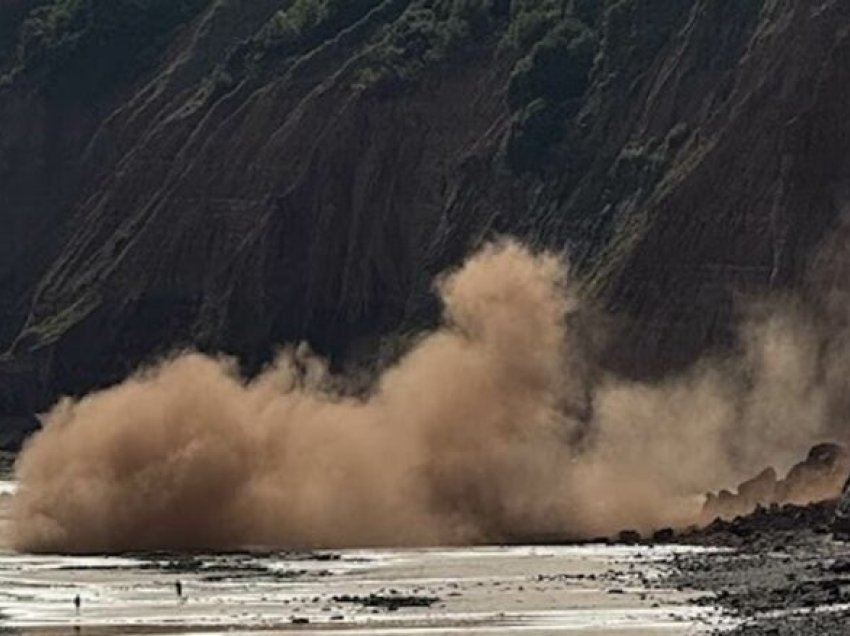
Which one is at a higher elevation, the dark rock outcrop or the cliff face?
the cliff face

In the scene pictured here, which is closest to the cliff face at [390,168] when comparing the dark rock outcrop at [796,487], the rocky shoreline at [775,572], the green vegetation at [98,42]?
the green vegetation at [98,42]

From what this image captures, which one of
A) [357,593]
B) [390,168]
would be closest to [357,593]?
[357,593]

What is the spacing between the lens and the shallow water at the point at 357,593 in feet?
157

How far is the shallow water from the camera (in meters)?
47.9

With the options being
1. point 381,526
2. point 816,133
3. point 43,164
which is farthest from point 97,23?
point 381,526

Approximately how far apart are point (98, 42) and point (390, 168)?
38.3 meters

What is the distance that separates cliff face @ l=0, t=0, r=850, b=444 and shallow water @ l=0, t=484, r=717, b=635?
31876 millimetres

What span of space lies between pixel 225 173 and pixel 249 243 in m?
6.33

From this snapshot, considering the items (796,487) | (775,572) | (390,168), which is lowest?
(775,572)

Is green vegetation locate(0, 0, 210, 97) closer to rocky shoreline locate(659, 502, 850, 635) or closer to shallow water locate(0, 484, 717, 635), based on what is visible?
shallow water locate(0, 484, 717, 635)

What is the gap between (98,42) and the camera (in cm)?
15662

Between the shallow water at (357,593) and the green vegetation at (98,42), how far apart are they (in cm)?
8964

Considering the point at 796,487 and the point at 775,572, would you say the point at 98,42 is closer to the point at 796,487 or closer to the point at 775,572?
the point at 796,487

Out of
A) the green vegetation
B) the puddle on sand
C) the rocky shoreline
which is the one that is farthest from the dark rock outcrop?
the green vegetation
